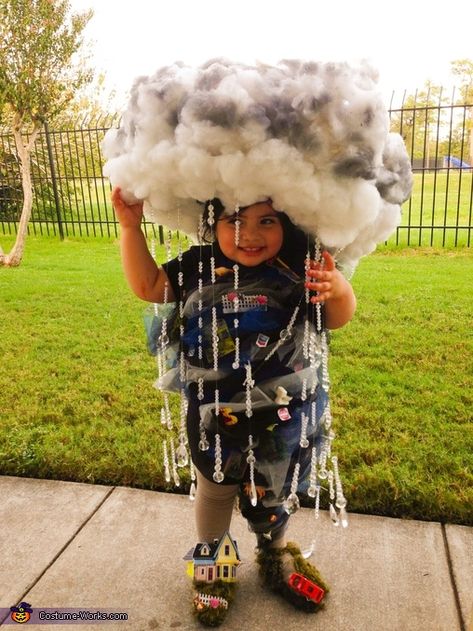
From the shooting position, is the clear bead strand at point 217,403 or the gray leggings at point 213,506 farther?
the gray leggings at point 213,506

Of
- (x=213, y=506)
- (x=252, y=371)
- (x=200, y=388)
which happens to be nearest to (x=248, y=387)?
(x=252, y=371)

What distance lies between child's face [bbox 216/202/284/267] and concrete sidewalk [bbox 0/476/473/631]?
117cm

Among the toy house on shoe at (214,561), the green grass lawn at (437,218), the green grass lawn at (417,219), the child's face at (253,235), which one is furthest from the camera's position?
the green grass lawn at (417,219)

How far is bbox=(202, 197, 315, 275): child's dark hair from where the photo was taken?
1.57 meters

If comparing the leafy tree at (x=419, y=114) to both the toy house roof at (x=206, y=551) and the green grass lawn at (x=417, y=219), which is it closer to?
the green grass lawn at (x=417, y=219)

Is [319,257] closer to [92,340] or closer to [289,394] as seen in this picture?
[289,394]

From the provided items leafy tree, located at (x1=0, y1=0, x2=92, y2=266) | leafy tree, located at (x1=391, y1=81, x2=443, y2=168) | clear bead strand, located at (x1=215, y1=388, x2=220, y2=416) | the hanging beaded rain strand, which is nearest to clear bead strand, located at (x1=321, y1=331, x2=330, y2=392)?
the hanging beaded rain strand

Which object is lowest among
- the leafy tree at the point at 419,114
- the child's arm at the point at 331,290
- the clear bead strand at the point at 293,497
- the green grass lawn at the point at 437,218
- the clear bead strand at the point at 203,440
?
the green grass lawn at the point at 437,218

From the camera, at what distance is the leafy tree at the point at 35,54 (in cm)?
719

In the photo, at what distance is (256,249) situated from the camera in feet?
5.11

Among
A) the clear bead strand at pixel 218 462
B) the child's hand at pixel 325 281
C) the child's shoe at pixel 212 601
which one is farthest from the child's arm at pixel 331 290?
the child's shoe at pixel 212 601

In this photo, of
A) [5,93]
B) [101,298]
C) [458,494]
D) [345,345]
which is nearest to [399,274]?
[345,345]

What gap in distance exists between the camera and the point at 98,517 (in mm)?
2291

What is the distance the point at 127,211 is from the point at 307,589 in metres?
1.34
